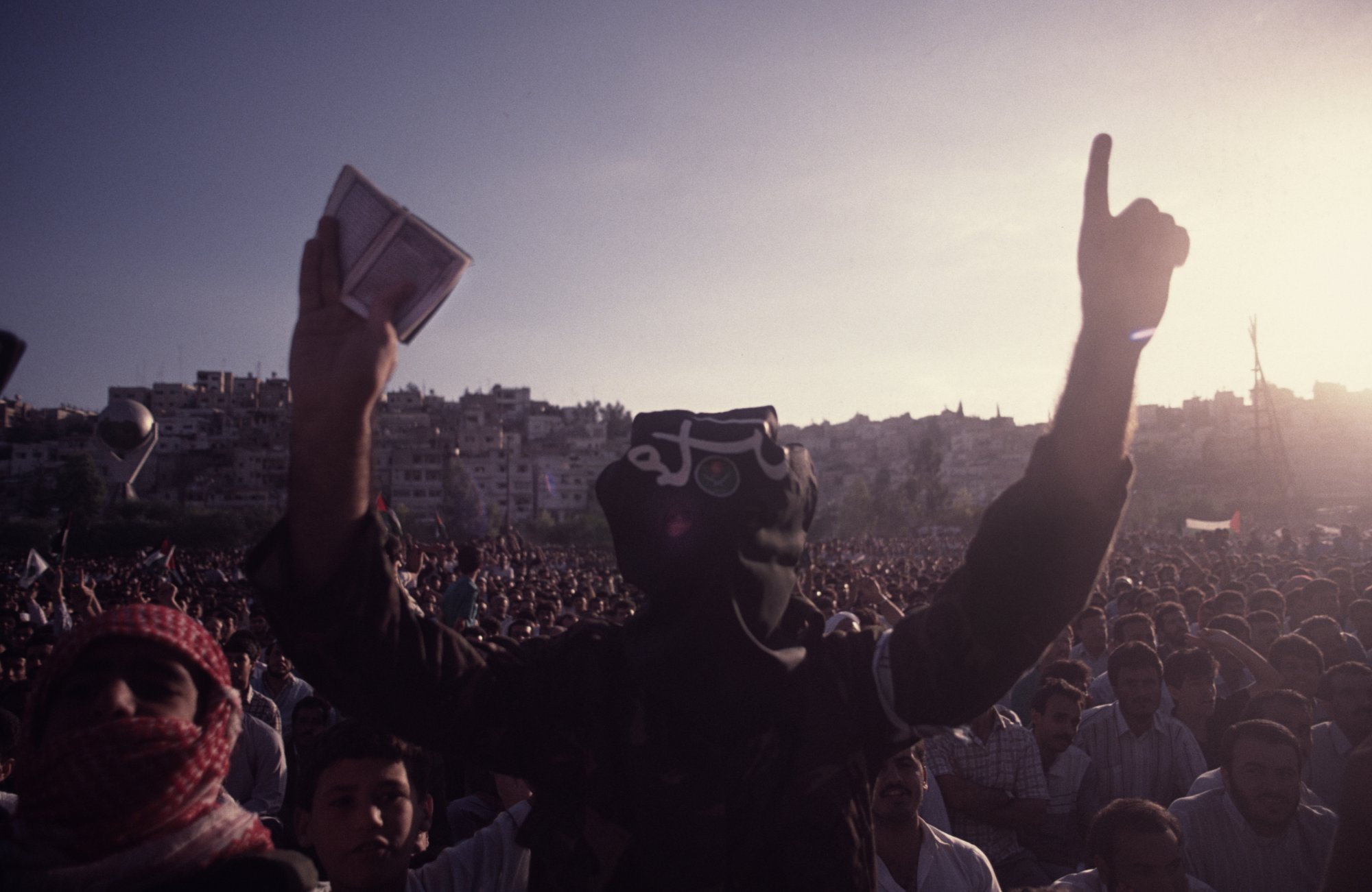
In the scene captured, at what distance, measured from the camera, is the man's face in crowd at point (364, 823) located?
8.70ft

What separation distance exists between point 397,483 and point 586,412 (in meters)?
38.7

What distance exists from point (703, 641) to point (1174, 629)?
6881mm

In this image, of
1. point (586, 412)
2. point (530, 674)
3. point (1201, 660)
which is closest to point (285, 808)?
point (530, 674)

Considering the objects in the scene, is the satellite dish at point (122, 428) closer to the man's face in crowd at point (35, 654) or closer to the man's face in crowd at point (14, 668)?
the man's face in crowd at point (35, 654)

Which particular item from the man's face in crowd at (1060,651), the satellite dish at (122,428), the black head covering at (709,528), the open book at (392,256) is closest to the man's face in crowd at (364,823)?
the black head covering at (709,528)

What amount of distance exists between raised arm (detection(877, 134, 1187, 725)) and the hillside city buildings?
211ft

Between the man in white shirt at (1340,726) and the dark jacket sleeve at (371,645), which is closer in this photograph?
the dark jacket sleeve at (371,645)

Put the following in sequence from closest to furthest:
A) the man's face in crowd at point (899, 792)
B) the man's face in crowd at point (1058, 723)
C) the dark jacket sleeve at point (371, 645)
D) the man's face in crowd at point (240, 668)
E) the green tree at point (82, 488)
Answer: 1. the dark jacket sleeve at point (371, 645)
2. the man's face in crowd at point (899, 792)
3. the man's face in crowd at point (1058, 723)
4. the man's face in crowd at point (240, 668)
5. the green tree at point (82, 488)

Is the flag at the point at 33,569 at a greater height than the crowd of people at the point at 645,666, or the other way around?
the crowd of people at the point at 645,666

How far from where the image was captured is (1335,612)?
28.7 feet

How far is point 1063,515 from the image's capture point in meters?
1.58

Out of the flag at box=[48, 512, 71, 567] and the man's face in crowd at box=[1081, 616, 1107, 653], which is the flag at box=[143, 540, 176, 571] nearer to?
the flag at box=[48, 512, 71, 567]

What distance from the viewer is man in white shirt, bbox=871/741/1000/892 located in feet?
10.9

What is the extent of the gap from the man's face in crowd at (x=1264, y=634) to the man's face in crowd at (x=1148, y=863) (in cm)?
511
